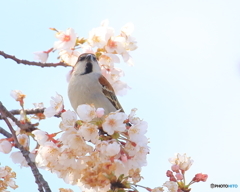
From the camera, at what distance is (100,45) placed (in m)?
3.88

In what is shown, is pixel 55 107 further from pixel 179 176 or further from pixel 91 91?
pixel 91 91

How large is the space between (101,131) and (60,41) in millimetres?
1297

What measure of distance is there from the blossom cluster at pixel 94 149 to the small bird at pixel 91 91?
6.18ft

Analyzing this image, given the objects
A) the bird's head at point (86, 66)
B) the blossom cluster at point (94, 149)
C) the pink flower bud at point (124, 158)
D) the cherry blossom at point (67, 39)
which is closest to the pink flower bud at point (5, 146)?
the blossom cluster at point (94, 149)

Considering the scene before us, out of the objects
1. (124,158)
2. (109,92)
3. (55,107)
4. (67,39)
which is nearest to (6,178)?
(55,107)

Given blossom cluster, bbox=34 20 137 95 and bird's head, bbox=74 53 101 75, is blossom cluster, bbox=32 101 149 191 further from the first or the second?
bird's head, bbox=74 53 101 75

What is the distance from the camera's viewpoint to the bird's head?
4388 millimetres

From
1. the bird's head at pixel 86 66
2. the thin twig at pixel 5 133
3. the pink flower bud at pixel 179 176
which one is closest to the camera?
the thin twig at pixel 5 133

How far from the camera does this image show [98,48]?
13.0 ft

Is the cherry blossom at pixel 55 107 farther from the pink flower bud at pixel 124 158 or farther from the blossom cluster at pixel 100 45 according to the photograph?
the blossom cluster at pixel 100 45

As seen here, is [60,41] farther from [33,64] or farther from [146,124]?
[146,124]

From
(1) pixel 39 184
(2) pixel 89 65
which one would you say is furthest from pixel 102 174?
(2) pixel 89 65

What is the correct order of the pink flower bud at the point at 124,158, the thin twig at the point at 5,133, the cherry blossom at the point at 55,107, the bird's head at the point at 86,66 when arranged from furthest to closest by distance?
the bird's head at the point at 86,66 < the thin twig at the point at 5,133 < the cherry blossom at the point at 55,107 < the pink flower bud at the point at 124,158

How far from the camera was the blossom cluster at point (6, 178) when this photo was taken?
3.24 meters
